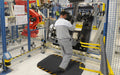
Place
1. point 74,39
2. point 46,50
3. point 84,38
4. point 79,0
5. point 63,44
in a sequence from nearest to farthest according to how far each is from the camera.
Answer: point 63,44
point 79,0
point 84,38
point 74,39
point 46,50

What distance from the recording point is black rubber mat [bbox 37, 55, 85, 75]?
11.0ft

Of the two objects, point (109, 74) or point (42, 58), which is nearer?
point (109, 74)

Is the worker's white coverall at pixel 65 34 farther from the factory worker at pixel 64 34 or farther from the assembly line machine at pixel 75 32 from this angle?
the assembly line machine at pixel 75 32

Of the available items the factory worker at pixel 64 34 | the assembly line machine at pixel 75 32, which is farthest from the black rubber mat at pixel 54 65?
the factory worker at pixel 64 34

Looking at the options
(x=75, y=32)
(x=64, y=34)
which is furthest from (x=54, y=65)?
(x=75, y=32)

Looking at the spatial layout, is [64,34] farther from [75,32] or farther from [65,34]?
[75,32]

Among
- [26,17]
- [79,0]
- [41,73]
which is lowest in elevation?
[41,73]

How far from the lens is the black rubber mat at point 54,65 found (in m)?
3.36

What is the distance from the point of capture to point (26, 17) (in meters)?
4.07

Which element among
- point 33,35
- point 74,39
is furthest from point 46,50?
point 74,39

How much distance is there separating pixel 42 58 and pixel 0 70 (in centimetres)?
157

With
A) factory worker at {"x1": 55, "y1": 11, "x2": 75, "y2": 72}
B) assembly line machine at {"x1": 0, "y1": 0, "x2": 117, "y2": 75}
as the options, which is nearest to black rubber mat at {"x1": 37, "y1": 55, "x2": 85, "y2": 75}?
assembly line machine at {"x1": 0, "y1": 0, "x2": 117, "y2": 75}

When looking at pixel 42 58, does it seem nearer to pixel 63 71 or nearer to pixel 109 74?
pixel 63 71

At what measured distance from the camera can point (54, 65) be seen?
370 cm
